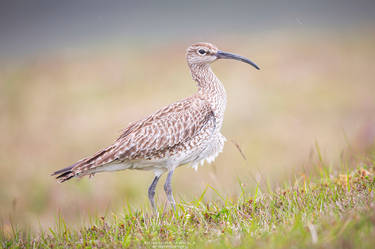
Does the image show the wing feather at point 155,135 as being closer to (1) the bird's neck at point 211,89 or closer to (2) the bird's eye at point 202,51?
(1) the bird's neck at point 211,89

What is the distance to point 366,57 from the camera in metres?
27.2

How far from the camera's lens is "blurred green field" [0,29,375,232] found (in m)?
12.9

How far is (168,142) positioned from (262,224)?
2.21m

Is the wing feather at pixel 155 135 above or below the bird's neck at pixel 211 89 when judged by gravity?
below

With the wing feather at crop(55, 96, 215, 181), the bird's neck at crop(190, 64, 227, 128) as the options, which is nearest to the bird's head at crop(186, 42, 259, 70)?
the bird's neck at crop(190, 64, 227, 128)

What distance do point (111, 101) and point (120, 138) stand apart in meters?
17.0

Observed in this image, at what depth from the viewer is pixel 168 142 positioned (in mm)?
6480

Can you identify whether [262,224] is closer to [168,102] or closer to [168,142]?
[168,142]

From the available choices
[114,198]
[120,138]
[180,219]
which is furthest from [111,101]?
[180,219]

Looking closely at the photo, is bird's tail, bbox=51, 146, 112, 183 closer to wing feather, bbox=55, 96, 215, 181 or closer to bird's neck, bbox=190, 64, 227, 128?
wing feather, bbox=55, 96, 215, 181

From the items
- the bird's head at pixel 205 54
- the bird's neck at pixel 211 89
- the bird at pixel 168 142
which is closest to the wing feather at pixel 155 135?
the bird at pixel 168 142

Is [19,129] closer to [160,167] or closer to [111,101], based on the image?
[111,101]

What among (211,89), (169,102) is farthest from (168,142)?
(169,102)

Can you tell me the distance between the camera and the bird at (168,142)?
6367 mm
